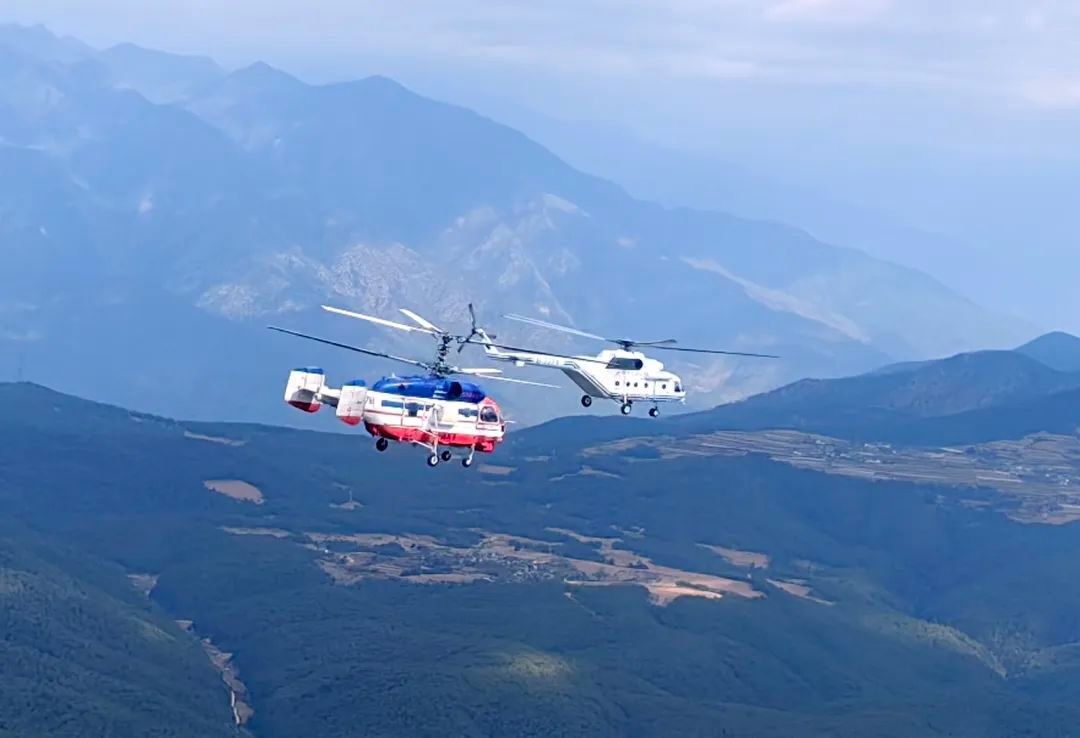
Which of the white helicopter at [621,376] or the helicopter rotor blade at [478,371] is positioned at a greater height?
the white helicopter at [621,376]

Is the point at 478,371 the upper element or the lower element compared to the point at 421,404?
upper

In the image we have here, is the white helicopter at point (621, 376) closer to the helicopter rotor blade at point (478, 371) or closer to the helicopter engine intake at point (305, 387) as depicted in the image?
the helicopter rotor blade at point (478, 371)

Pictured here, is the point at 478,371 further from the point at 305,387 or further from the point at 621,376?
the point at 621,376

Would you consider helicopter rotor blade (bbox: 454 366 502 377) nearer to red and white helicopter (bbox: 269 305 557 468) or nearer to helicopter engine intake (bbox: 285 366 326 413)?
red and white helicopter (bbox: 269 305 557 468)

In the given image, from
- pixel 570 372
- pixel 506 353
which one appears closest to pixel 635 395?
pixel 570 372

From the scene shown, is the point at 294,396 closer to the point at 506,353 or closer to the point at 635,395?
the point at 506,353

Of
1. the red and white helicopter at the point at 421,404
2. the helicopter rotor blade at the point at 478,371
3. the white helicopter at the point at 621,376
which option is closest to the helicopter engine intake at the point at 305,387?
the red and white helicopter at the point at 421,404

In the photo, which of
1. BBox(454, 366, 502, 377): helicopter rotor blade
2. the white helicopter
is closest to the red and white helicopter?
BBox(454, 366, 502, 377): helicopter rotor blade

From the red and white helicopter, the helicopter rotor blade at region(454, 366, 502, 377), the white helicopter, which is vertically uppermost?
the white helicopter

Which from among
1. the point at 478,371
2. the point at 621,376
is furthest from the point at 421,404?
the point at 621,376
